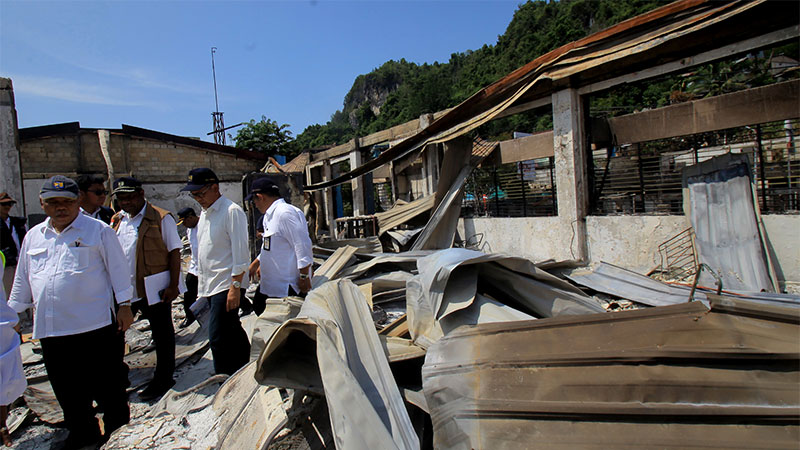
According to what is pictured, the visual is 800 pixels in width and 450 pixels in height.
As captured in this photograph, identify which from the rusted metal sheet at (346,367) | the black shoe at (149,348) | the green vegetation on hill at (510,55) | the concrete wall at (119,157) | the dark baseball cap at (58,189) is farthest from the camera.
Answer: the green vegetation on hill at (510,55)

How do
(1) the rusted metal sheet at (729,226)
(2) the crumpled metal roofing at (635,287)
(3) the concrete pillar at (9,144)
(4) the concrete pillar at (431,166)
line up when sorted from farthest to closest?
(4) the concrete pillar at (431,166)
(3) the concrete pillar at (9,144)
(1) the rusted metal sheet at (729,226)
(2) the crumpled metal roofing at (635,287)

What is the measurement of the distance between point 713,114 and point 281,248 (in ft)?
17.0

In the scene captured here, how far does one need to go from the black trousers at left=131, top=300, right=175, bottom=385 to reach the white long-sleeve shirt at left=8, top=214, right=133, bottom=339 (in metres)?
0.58

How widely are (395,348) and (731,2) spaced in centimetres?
407

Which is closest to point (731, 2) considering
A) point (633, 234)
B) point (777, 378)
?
point (633, 234)

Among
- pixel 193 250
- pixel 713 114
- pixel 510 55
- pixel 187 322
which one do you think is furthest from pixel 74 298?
pixel 510 55

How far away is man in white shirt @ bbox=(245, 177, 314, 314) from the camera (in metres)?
3.36

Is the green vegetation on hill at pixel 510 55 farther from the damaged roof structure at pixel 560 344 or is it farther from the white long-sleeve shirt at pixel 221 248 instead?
the white long-sleeve shirt at pixel 221 248

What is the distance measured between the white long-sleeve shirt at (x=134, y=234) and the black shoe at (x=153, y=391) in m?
0.90

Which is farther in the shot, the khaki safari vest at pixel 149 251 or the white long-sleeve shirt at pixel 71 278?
the khaki safari vest at pixel 149 251

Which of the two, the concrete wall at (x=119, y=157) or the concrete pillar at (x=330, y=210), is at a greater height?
the concrete wall at (x=119, y=157)

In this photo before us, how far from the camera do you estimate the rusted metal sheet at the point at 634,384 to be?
134 cm

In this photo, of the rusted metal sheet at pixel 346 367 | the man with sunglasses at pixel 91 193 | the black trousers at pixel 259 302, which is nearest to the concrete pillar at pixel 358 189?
the man with sunglasses at pixel 91 193

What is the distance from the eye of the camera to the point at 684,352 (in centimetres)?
151
